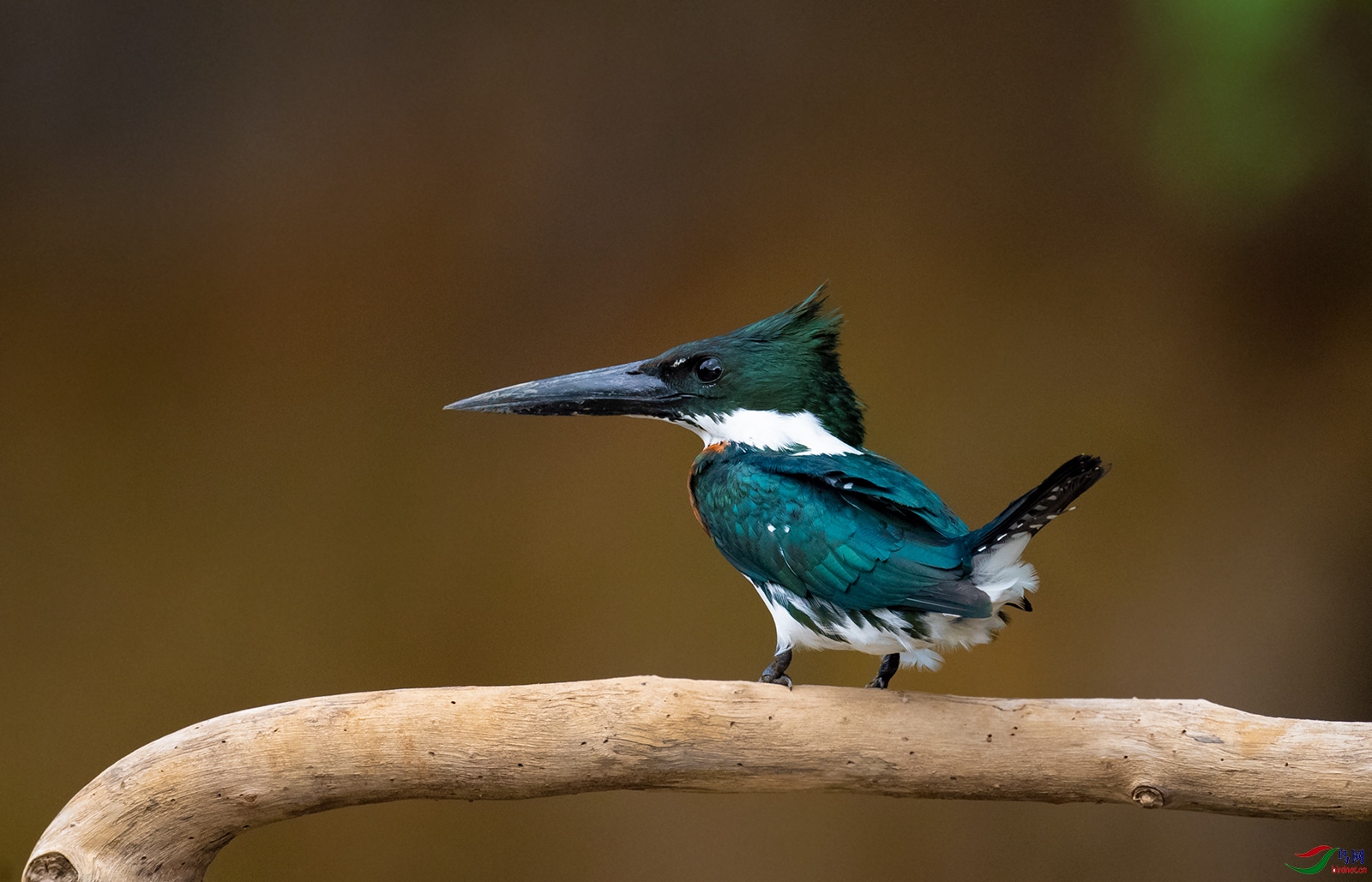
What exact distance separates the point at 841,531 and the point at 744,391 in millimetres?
282

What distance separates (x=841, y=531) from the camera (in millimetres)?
1394

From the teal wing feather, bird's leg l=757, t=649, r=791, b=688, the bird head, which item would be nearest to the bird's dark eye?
the bird head

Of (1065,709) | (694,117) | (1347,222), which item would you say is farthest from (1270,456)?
(694,117)

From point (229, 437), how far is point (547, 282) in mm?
887

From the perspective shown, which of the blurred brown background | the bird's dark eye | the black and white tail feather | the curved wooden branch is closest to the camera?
the black and white tail feather

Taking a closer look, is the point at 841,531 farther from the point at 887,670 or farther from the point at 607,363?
the point at 607,363

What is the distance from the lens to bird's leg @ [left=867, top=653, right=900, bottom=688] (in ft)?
5.25

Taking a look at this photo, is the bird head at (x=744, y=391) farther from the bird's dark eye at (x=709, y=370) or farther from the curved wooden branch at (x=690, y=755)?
the curved wooden branch at (x=690, y=755)

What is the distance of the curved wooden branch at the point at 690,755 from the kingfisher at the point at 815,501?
102 mm

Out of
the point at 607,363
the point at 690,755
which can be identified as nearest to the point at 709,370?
the point at 690,755

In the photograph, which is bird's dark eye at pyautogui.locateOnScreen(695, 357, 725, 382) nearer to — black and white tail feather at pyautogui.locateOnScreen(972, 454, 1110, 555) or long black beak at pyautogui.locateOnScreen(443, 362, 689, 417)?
long black beak at pyautogui.locateOnScreen(443, 362, 689, 417)

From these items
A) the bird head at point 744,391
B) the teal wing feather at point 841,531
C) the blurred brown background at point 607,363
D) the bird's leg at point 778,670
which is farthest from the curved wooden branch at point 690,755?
the blurred brown background at point 607,363

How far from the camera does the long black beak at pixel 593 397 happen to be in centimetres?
160

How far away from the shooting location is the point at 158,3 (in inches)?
101
